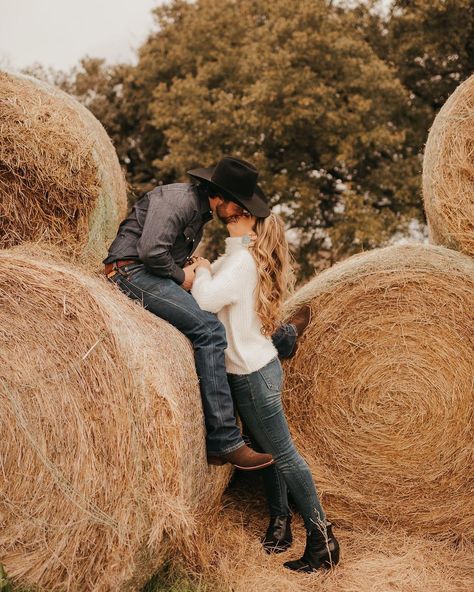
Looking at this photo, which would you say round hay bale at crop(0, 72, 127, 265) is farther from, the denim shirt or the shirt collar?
the shirt collar

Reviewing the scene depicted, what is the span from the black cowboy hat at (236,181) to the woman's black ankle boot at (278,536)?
1954mm

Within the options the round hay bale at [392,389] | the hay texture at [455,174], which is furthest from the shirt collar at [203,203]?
the hay texture at [455,174]

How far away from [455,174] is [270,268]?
58.6 inches

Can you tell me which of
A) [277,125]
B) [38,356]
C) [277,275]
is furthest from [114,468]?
[277,125]

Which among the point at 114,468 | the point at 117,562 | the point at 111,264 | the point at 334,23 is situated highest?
the point at 334,23

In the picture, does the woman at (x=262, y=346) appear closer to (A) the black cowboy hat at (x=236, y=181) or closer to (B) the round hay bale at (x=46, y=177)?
(A) the black cowboy hat at (x=236, y=181)

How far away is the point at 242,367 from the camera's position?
4375 mm

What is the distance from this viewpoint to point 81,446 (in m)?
3.52

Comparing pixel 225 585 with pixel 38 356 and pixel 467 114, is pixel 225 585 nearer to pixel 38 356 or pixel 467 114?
pixel 38 356

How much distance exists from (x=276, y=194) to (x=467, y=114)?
45.1ft

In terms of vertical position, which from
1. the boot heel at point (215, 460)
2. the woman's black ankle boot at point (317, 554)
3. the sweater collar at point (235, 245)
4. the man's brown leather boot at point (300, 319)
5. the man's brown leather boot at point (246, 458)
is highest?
the sweater collar at point (235, 245)

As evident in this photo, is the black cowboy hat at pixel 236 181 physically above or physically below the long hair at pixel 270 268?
above

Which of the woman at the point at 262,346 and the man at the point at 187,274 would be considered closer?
the man at the point at 187,274

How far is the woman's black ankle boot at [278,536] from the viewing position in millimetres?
4691
